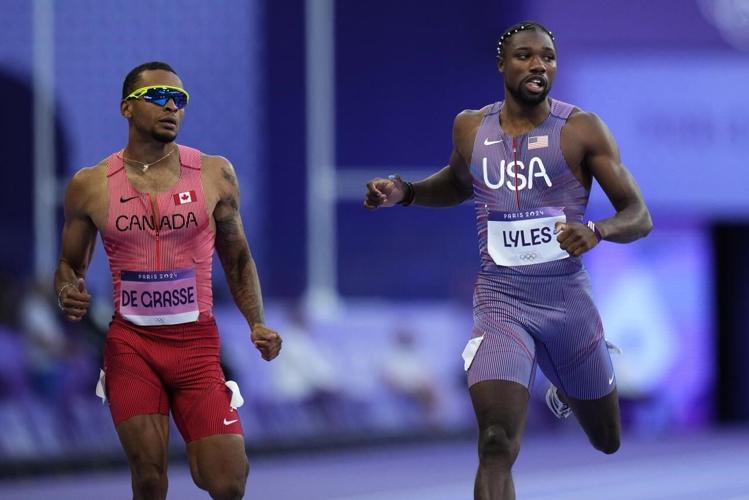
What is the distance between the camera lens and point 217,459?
219 inches

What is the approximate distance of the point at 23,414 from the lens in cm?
1092

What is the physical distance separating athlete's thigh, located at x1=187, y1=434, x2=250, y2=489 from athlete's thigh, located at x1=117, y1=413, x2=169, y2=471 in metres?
0.13

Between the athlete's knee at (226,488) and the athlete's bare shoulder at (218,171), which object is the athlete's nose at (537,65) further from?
the athlete's knee at (226,488)

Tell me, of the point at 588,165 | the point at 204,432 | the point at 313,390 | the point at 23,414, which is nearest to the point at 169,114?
the point at 204,432

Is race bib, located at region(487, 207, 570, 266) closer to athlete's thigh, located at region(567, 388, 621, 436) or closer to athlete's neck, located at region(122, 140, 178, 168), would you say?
athlete's thigh, located at region(567, 388, 621, 436)

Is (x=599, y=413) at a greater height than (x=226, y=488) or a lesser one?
greater

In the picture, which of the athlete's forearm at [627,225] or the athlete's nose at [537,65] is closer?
the athlete's forearm at [627,225]

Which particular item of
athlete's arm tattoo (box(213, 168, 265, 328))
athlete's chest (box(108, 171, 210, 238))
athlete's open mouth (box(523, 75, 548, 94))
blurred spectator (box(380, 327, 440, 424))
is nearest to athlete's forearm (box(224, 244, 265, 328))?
athlete's arm tattoo (box(213, 168, 265, 328))

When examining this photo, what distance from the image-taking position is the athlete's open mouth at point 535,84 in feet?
19.2

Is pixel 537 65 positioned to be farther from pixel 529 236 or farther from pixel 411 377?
pixel 411 377

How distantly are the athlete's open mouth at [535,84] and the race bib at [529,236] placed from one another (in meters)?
0.48

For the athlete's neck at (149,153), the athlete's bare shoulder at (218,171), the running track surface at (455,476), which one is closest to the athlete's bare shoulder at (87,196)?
the athlete's neck at (149,153)

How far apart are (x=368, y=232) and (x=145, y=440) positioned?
26.2 feet

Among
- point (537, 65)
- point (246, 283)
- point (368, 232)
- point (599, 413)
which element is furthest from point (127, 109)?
point (368, 232)
